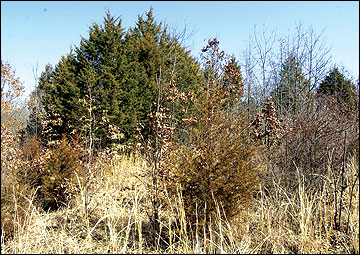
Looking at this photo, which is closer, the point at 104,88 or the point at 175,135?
the point at 175,135

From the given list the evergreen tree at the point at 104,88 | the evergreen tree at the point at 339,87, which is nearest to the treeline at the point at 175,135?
the evergreen tree at the point at 104,88

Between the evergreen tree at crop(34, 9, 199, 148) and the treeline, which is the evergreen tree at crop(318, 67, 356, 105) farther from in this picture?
the evergreen tree at crop(34, 9, 199, 148)

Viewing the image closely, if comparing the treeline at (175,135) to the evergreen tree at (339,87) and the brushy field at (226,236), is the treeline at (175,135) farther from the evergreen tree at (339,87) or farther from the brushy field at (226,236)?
the evergreen tree at (339,87)

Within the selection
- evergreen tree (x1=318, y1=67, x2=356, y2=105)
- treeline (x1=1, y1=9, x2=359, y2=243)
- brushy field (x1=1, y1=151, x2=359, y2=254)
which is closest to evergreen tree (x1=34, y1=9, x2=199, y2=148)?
treeline (x1=1, y1=9, x2=359, y2=243)

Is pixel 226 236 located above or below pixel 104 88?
below

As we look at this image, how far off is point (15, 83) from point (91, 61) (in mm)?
2951

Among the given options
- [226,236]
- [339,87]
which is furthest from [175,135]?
[339,87]

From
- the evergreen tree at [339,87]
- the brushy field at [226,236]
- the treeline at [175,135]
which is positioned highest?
the evergreen tree at [339,87]

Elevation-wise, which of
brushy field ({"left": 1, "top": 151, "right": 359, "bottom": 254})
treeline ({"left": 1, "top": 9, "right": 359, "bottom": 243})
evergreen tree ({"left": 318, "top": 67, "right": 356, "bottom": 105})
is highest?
evergreen tree ({"left": 318, "top": 67, "right": 356, "bottom": 105})

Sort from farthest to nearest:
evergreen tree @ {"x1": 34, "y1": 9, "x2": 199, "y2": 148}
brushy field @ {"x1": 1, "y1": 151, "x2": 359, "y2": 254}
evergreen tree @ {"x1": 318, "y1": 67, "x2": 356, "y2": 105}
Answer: evergreen tree @ {"x1": 318, "y1": 67, "x2": 356, "y2": 105}
evergreen tree @ {"x1": 34, "y1": 9, "x2": 199, "y2": 148}
brushy field @ {"x1": 1, "y1": 151, "x2": 359, "y2": 254}

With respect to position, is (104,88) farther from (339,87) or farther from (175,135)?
(339,87)

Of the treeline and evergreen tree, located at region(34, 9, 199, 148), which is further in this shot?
evergreen tree, located at region(34, 9, 199, 148)

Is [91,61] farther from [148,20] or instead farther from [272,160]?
[272,160]

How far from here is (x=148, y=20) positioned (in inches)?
478
